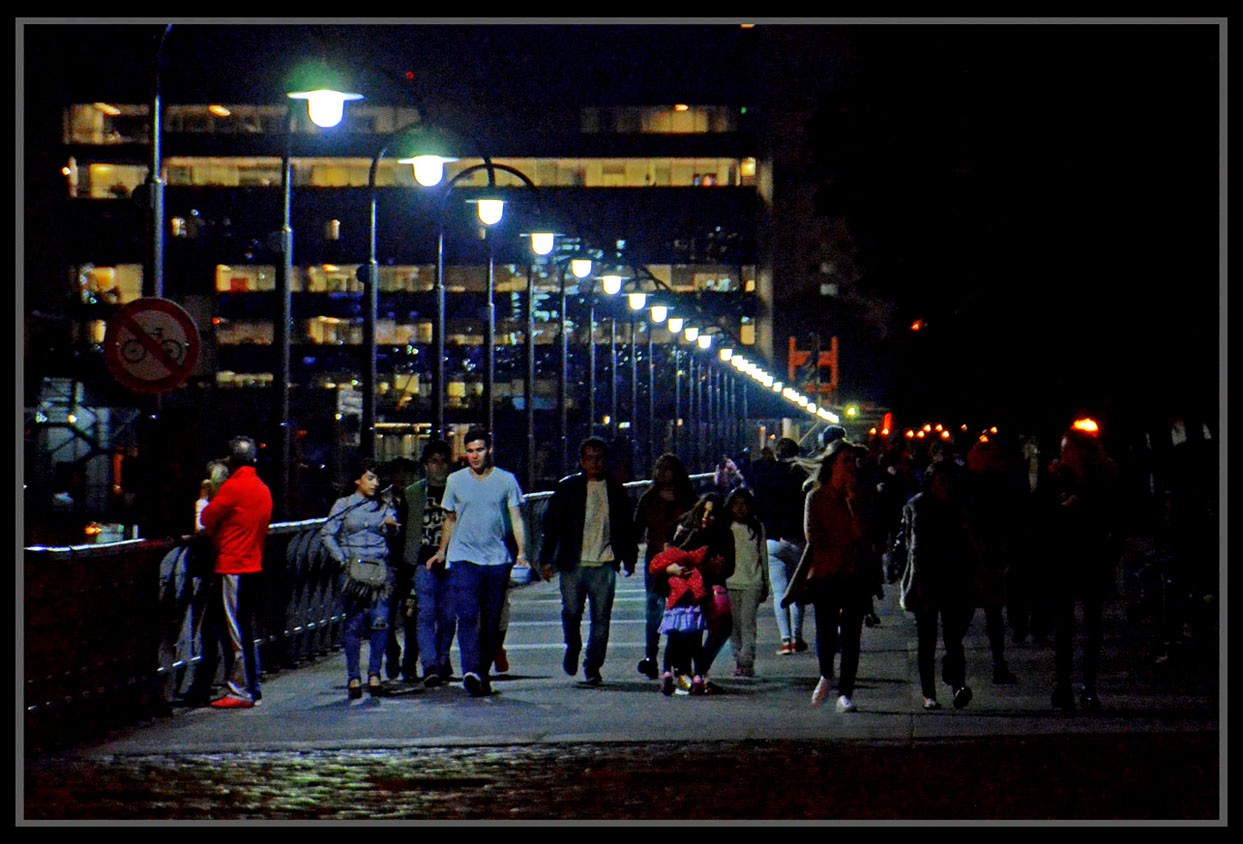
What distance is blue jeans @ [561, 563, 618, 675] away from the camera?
646 inches

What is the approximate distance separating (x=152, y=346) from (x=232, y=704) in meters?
2.57

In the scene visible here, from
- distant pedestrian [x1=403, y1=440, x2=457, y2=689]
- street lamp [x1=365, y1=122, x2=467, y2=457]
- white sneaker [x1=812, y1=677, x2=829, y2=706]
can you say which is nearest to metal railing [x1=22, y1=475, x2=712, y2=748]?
distant pedestrian [x1=403, y1=440, x2=457, y2=689]

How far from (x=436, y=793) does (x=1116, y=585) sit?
19062 mm

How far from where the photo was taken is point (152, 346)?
575 inches

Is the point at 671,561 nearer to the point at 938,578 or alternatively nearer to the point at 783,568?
the point at 938,578

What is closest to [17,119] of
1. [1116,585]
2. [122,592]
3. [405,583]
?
[122,592]

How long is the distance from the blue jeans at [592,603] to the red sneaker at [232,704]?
259 centimetres

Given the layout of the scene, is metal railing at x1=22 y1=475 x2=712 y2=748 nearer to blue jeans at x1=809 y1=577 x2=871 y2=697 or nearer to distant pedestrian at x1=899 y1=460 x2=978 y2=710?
blue jeans at x1=809 y1=577 x2=871 y2=697

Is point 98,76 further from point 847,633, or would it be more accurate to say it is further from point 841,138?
point 847,633

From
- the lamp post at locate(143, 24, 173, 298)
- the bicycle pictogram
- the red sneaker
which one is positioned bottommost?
the red sneaker

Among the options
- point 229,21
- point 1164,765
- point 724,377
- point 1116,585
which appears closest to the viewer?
point 229,21

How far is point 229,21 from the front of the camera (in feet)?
35.4

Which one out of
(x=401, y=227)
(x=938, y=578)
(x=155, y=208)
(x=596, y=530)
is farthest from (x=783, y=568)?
(x=401, y=227)

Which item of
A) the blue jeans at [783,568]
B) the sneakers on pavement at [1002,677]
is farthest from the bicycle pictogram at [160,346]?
the blue jeans at [783,568]
